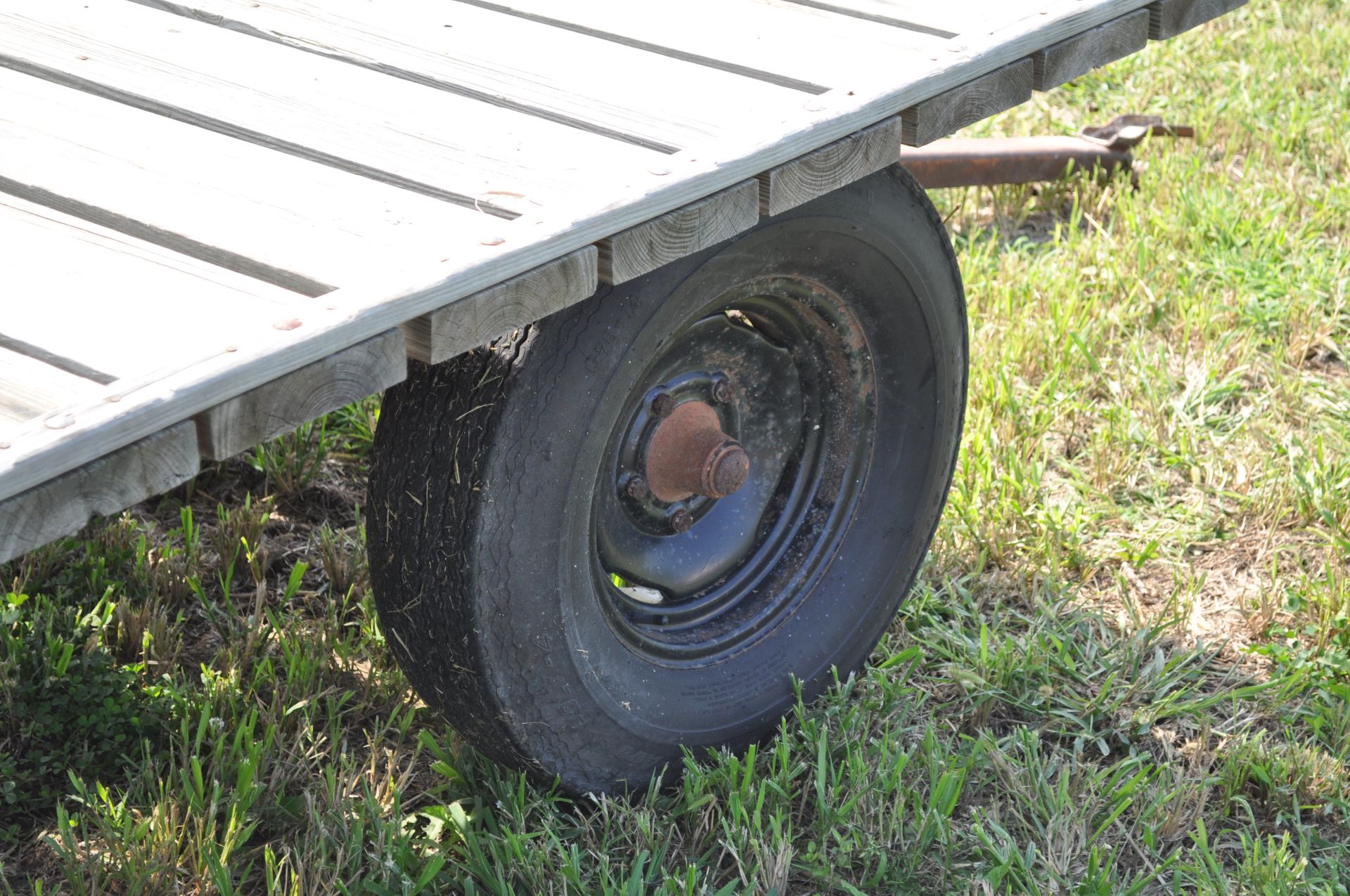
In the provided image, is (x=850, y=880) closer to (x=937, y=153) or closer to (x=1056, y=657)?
(x=1056, y=657)

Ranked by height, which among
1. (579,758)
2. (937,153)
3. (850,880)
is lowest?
(850,880)

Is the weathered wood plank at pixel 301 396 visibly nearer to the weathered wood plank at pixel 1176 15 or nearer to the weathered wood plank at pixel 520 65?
the weathered wood plank at pixel 520 65

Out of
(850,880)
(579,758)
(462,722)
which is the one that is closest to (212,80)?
(462,722)

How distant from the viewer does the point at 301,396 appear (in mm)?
1396

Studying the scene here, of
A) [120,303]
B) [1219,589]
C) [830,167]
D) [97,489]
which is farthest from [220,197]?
[1219,589]

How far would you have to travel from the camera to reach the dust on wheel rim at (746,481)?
219cm

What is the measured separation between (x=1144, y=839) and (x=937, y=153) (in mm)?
2236

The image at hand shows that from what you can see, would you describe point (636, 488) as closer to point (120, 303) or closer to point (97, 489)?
point (120, 303)

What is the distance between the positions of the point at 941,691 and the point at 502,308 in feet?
4.63

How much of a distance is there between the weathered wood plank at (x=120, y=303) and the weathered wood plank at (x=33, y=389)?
0.04 ft

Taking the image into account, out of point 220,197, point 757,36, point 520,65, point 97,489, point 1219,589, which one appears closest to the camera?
point 97,489

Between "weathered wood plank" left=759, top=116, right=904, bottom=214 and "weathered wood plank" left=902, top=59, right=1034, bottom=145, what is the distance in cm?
3

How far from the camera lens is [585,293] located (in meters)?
1.62

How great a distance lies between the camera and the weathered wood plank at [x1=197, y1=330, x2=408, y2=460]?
4.41ft
